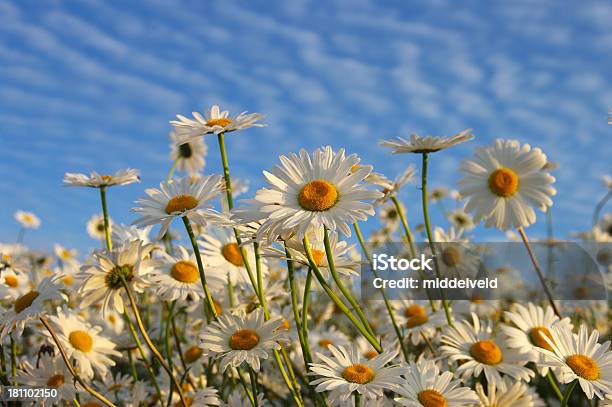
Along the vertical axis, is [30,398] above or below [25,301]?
below

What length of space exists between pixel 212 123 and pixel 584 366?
1.55 m

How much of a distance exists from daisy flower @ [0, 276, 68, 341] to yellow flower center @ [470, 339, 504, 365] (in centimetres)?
164

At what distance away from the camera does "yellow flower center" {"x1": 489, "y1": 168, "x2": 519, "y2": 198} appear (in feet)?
8.11

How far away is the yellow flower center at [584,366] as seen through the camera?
2.03 metres

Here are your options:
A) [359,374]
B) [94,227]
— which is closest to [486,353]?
[359,374]

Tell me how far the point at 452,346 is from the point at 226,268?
102cm

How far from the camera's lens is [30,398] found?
2.39 metres

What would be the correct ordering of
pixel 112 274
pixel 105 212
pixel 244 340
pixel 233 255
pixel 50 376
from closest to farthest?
pixel 244 340, pixel 112 274, pixel 105 212, pixel 50 376, pixel 233 255

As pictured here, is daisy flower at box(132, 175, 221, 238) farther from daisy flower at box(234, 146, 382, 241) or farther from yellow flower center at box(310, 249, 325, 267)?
yellow flower center at box(310, 249, 325, 267)

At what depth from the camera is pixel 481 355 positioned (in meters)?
2.36

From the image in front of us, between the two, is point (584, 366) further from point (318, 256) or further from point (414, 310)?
point (414, 310)

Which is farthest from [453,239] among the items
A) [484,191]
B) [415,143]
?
[415,143]

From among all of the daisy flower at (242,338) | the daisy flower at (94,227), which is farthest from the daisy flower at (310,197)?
the daisy flower at (94,227)

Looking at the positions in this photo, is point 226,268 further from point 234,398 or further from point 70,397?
point 70,397
